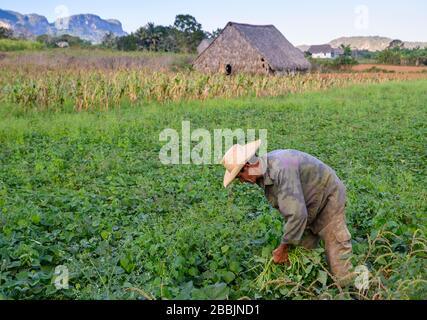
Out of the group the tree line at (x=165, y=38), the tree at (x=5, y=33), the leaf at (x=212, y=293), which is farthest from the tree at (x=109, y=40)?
the leaf at (x=212, y=293)

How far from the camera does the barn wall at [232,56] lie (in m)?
30.7

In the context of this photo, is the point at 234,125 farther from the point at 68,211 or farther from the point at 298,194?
the point at 298,194

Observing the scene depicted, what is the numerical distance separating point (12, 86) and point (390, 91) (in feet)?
59.6

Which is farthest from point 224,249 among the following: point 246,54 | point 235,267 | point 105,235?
point 246,54

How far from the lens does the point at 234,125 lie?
1352cm

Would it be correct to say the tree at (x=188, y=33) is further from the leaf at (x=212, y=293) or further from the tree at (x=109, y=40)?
the leaf at (x=212, y=293)

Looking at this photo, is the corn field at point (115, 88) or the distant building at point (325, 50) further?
the distant building at point (325, 50)

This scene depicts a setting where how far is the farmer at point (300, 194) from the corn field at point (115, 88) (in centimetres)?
1230

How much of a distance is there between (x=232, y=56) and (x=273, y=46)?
10.2ft

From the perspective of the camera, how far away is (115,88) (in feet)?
54.1

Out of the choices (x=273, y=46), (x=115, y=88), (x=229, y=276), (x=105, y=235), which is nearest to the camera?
(x=229, y=276)

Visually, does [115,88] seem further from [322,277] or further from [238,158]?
[322,277]

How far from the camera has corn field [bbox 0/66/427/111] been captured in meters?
15.0
